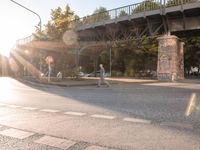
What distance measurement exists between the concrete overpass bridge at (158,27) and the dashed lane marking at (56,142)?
938 inches

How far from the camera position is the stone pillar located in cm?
3128

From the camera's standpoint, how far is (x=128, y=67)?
54812 mm

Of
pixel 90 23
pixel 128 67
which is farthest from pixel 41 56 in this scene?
pixel 128 67

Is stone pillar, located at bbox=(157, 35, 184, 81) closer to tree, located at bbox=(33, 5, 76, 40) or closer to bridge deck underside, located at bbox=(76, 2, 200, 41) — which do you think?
bridge deck underside, located at bbox=(76, 2, 200, 41)

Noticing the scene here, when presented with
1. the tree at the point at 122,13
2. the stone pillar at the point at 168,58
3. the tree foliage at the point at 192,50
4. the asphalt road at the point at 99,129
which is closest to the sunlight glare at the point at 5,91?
the asphalt road at the point at 99,129

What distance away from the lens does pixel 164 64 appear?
3194 cm

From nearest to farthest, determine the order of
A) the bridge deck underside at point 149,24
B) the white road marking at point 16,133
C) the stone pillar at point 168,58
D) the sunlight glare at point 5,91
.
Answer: the white road marking at point 16,133, the sunlight glare at point 5,91, the bridge deck underside at point 149,24, the stone pillar at point 168,58

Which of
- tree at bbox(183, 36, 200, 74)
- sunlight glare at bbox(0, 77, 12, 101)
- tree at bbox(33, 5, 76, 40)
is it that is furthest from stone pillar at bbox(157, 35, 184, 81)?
tree at bbox(183, 36, 200, 74)

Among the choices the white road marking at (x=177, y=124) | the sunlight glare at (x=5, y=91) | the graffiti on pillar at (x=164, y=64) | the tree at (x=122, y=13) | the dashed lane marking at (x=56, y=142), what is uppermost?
the tree at (x=122, y=13)

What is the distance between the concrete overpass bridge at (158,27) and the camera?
2952 centimetres

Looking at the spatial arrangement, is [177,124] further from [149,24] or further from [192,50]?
[192,50]

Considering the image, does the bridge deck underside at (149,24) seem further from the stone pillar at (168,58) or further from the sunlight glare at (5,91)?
the sunlight glare at (5,91)

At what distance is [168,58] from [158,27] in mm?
3342

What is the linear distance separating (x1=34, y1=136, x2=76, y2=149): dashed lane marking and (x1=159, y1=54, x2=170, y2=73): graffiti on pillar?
87.2 ft
